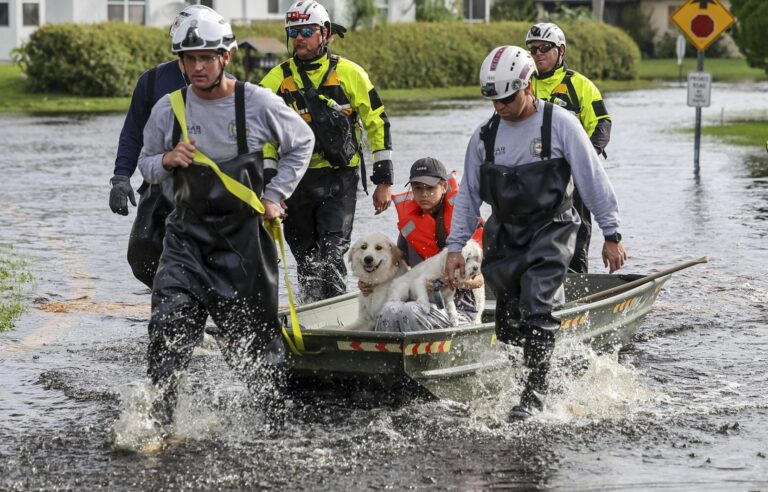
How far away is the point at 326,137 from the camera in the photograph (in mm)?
10102

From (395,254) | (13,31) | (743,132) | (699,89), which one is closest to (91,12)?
(13,31)

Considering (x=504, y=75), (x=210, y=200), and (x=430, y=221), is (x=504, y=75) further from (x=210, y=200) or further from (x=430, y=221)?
(x=210, y=200)

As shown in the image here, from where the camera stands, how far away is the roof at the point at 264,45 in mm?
44722

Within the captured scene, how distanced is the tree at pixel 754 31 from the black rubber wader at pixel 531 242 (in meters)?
32.5

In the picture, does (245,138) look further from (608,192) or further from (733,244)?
(733,244)

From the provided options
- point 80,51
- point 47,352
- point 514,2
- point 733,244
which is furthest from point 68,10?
point 47,352

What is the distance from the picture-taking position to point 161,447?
297 inches

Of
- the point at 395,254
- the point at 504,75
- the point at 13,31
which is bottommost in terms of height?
the point at 395,254

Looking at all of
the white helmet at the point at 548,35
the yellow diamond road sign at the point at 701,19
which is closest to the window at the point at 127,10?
the yellow diamond road sign at the point at 701,19

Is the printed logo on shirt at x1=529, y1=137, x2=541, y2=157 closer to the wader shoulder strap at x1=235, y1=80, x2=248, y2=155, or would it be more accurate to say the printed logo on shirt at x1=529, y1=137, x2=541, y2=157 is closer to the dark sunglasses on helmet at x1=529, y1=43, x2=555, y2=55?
the wader shoulder strap at x1=235, y1=80, x2=248, y2=155

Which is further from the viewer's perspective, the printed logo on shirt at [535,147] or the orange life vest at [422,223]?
the orange life vest at [422,223]

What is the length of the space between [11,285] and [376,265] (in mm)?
5113

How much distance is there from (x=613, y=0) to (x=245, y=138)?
87.6 meters

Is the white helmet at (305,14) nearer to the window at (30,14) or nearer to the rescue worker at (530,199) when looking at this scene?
the rescue worker at (530,199)
